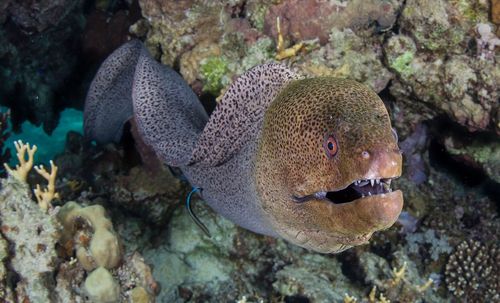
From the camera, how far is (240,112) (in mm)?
3102

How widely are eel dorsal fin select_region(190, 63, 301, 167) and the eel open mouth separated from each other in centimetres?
80

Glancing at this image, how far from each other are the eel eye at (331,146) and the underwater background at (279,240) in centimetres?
188

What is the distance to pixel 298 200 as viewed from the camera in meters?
2.42

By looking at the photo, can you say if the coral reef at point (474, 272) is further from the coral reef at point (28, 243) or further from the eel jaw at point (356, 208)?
the coral reef at point (28, 243)

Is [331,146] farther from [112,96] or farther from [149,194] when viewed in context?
[112,96]

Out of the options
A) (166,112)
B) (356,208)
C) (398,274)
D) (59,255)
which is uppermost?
(356,208)

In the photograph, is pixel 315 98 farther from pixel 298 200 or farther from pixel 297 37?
pixel 297 37

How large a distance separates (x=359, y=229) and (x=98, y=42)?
18.1ft

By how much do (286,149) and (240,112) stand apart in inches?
33.2

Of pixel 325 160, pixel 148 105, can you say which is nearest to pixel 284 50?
pixel 148 105

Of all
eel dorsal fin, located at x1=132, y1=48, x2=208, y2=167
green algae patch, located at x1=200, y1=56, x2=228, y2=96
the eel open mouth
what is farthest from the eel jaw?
green algae patch, located at x1=200, y1=56, x2=228, y2=96

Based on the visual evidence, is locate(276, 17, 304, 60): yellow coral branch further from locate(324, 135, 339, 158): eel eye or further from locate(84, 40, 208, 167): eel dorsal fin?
locate(324, 135, 339, 158): eel eye

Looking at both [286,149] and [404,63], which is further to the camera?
[404,63]

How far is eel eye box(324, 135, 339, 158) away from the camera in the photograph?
2.01 metres
